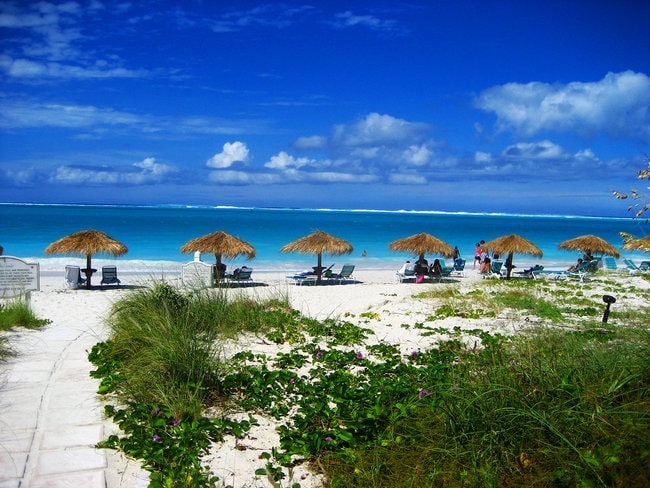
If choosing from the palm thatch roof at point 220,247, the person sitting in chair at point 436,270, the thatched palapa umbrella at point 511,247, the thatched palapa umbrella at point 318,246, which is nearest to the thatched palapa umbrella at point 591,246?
the thatched palapa umbrella at point 511,247

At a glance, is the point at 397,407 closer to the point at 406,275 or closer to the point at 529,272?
the point at 406,275

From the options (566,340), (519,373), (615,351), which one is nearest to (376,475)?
(519,373)

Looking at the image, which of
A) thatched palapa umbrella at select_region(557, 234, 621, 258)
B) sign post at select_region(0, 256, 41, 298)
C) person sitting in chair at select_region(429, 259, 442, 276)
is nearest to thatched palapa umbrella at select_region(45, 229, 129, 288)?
sign post at select_region(0, 256, 41, 298)

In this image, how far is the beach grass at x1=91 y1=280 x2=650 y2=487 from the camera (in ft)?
7.76

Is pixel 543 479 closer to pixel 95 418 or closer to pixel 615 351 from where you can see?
pixel 615 351

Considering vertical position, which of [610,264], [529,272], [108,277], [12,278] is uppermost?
[12,278]

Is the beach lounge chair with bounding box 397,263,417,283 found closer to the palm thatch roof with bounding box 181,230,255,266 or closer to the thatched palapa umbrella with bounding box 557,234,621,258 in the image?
the palm thatch roof with bounding box 181,230,255,266

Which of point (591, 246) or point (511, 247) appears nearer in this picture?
point (511, 247)

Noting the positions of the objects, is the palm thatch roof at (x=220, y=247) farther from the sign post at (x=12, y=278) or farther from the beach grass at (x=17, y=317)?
the beach grass at (x=17, y=317)

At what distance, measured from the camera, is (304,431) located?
3219 mm

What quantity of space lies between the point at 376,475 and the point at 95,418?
2.07 meters

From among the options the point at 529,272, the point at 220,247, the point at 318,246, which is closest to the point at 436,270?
the point at 529,272

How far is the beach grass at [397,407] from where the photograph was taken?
237 centimetres

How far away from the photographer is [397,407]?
124 inches
